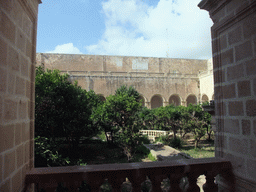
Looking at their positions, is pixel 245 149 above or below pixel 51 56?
below

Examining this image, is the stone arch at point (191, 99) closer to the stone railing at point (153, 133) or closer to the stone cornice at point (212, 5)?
the stone railing at point (153, 133)

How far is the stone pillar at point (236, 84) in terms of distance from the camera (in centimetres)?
168

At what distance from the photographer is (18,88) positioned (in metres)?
1.48

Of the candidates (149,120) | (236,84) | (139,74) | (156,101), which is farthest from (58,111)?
(156,101)

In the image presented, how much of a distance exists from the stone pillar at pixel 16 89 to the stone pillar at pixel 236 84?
1.92 meters

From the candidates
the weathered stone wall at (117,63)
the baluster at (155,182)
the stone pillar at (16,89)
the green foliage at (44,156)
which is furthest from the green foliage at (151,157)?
the weathered stone wall at (117,63)

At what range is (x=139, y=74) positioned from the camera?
22.1 meters

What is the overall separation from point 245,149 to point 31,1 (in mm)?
2440

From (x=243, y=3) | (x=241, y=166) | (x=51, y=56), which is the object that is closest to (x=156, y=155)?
(x=241, y=166)

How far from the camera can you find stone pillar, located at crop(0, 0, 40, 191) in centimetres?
125

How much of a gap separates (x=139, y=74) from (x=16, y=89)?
20969 mm

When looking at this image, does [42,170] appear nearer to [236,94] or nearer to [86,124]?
[236,94]

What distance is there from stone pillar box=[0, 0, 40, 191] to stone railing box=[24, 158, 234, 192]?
7.7 inches

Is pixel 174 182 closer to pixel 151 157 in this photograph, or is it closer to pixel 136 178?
pixel 136 178
